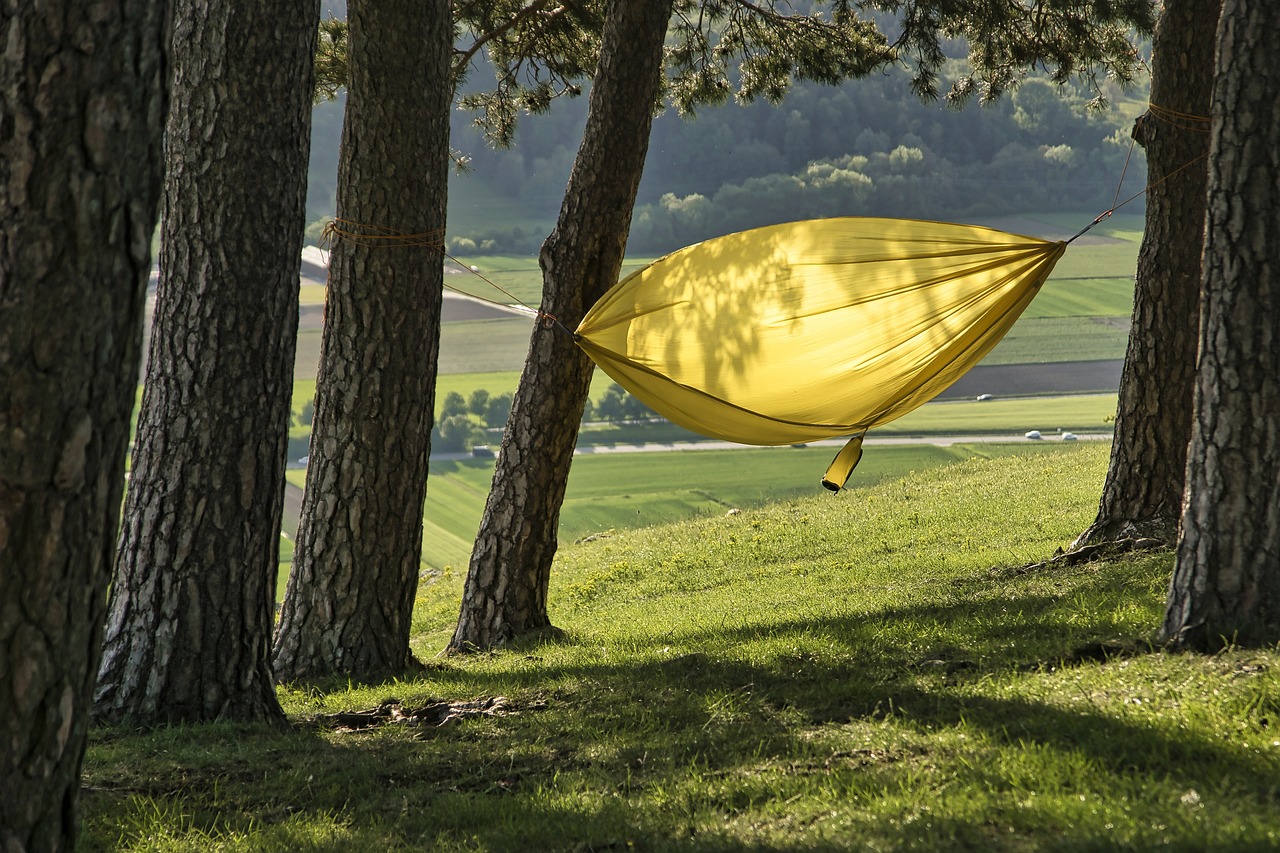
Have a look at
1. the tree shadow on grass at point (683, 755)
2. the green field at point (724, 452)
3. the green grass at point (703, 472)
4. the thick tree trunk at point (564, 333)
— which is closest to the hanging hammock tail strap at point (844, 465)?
the tree shadow on grass at point (683, 755)

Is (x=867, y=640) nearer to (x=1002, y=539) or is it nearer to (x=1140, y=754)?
(x=1140, y=754)

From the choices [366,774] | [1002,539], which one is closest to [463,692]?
[366,774]

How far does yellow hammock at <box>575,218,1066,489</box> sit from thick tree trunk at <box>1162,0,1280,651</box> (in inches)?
66.2

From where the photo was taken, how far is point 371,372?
454cm

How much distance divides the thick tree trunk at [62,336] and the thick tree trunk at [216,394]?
142 cm

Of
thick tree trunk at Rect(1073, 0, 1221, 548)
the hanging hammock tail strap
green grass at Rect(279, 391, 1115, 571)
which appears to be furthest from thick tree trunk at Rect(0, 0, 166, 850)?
green grass at Rect(279, 391, 1115, 571)

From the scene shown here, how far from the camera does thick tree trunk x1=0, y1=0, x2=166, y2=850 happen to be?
1.77 meters

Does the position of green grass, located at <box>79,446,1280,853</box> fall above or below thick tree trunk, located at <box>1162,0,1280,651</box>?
below

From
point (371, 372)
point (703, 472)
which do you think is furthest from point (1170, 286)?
point (703, 472)

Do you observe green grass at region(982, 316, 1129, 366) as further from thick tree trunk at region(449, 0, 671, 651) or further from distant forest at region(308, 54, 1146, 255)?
thick tree trunk at region(449, 0, 671, 651)

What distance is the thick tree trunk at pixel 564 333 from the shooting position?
18.0 feet

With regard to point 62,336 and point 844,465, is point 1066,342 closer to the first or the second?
point 844,465

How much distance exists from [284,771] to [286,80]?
85.3 inches

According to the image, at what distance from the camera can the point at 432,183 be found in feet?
15.4
